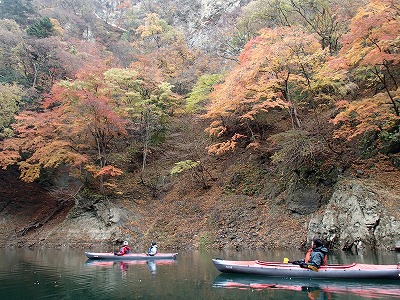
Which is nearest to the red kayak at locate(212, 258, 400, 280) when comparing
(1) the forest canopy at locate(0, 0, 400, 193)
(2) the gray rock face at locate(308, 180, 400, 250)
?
(2) the gray rock face at locate(308, 180, 400, 250)

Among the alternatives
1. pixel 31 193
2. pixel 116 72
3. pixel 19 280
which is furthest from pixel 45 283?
pixel 31 193

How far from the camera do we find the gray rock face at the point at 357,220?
40.3 feet

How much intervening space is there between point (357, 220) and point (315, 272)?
4.63 metres

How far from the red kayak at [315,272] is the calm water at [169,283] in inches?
7.2

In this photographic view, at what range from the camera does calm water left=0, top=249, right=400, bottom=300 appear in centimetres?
781

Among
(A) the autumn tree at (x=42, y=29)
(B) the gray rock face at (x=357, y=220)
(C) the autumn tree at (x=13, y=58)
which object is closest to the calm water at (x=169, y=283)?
(B) the gray rock face at (x=357, y=220)

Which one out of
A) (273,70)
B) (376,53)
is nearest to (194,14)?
(273,70)

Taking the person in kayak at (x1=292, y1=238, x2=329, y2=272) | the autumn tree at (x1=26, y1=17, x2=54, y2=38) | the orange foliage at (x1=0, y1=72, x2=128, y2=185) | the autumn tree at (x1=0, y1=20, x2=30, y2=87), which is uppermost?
the autumn tree at (x1=26, y1=17, x2=54, y2=38)

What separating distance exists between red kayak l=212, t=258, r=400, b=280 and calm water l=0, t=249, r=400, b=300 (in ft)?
0.60

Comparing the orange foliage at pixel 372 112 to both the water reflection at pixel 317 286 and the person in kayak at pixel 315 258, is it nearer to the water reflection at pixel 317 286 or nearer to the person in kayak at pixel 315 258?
the person in kayak at pixel 315 258

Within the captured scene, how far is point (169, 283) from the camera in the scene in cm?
920

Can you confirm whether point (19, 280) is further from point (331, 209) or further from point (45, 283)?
point (331, 209)

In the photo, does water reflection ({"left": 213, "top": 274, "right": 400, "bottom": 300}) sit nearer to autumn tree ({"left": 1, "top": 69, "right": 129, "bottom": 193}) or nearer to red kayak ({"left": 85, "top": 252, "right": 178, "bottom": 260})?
red kayak ({"left": 85, "top": 252, "right": 178, "bottom": 260})

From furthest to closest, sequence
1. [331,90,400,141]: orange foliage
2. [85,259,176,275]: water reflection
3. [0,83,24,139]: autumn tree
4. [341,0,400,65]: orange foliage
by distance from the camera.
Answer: [0,83,24,139]: autumn tree
[331,90,400,141]: orange foliage
[85,259,176,275]: water reflection
[341,0,400,65]: orange foliage
